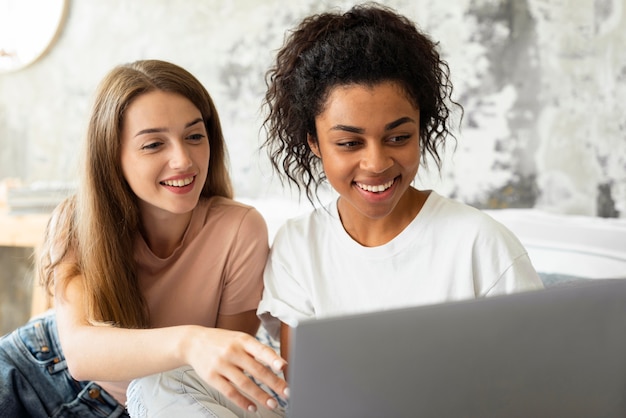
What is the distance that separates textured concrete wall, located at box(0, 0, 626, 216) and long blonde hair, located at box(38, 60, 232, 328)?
0.38 feet

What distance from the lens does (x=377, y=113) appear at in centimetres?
121

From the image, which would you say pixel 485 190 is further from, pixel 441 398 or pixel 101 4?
pixel 101 4

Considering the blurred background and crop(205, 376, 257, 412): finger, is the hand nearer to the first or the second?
crop(205, 376, 257, 412): finger

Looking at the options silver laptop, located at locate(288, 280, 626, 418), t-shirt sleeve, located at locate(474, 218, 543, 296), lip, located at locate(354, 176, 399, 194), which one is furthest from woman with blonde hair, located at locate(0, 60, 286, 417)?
silver laptop, located at locate(288, 280, 626, 418)

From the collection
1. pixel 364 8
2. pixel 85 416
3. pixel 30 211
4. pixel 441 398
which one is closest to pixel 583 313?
pixel 441 398

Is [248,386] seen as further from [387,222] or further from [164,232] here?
[164,232]

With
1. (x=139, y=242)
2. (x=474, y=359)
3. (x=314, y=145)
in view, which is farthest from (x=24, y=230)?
(x=474, y=359)

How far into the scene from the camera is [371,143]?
47.9 inches

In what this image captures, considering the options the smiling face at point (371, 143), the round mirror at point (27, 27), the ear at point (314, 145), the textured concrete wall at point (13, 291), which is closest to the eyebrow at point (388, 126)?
the smiling face at point (371, 143)

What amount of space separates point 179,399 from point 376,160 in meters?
0.52

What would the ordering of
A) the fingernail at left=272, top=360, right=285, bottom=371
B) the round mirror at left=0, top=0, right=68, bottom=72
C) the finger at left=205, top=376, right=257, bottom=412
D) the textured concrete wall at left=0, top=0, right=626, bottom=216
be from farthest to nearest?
the round mirror at left=0, top=0, right=68, bottom=72 < the textured concrete wall at left=0, top=0, right=626, bottom=216 < the finger at left=205, top=376, right=257, bottom=412 < the fingernail at left=272, top=360, right=285, bottom=371

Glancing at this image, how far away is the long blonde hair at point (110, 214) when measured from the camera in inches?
56.6

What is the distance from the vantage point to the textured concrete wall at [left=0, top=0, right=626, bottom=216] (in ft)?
6.06

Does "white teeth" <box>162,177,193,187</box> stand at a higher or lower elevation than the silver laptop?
higher
